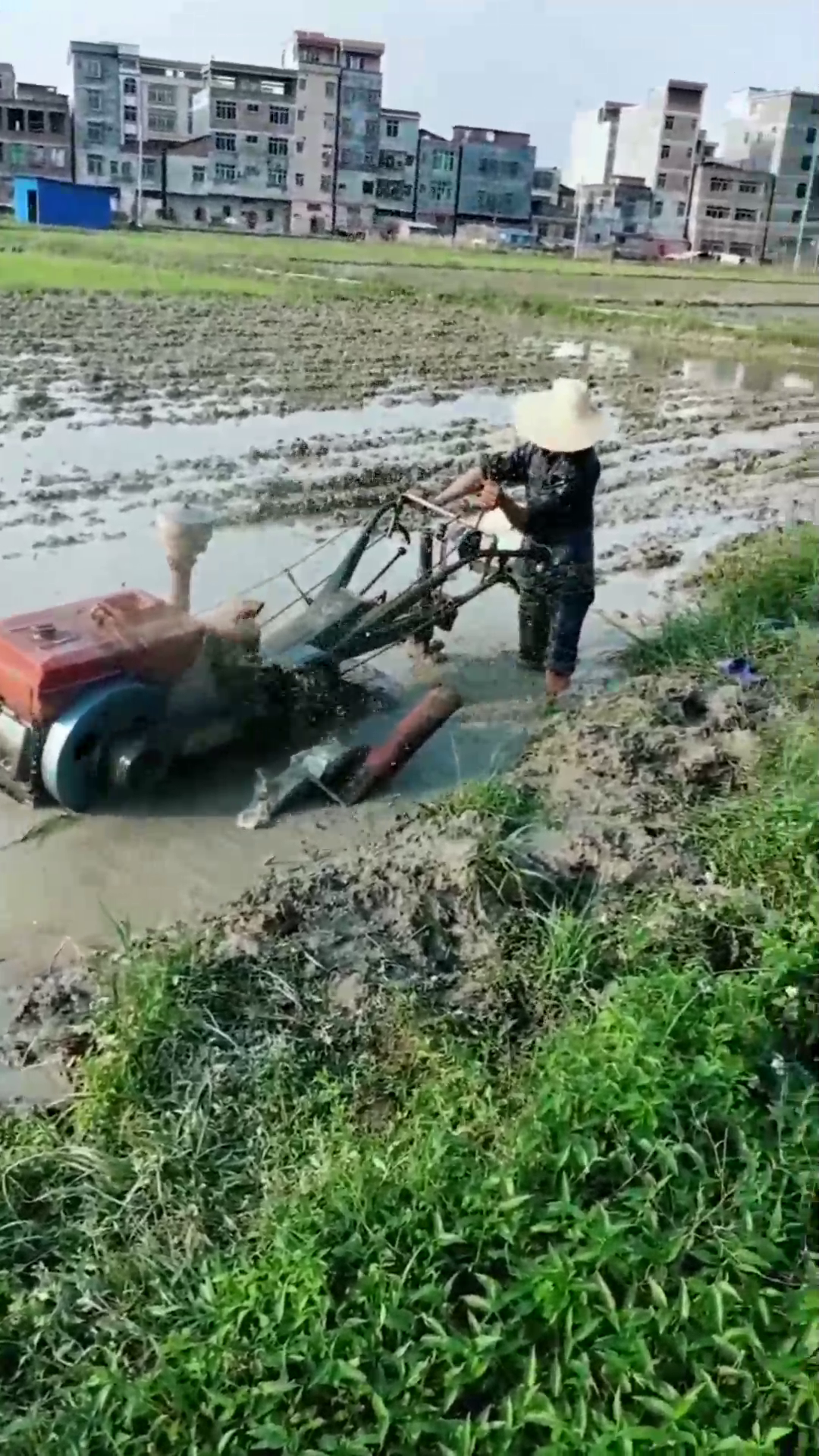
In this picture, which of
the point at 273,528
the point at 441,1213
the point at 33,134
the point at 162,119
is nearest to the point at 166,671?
the point at 441,1213

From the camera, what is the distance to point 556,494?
6.00 meters

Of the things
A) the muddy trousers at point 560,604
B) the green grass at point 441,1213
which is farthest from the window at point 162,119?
the green grass at point 441,1213

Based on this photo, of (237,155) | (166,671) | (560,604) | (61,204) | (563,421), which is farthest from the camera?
(237,155)

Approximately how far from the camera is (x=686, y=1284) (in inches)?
99.5

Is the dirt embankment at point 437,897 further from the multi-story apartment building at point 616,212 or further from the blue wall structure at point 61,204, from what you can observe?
the multi-story apartment building at point 616,212

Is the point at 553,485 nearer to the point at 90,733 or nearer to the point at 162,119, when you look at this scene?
the point at 90,733

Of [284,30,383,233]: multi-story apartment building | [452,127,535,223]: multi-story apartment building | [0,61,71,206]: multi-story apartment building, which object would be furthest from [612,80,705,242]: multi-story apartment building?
[0,61,71,206]: multi-story apartment building

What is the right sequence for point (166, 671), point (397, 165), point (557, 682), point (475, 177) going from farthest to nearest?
point (475, 177) → point (397, 165) → point (557, 682) → point (166, 671)

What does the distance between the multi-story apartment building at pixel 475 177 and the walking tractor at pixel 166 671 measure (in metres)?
63.9

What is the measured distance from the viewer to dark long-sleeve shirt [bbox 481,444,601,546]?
602 centimetres

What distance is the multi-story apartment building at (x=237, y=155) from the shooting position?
46.0 meters

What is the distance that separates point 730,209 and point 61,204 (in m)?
37.2

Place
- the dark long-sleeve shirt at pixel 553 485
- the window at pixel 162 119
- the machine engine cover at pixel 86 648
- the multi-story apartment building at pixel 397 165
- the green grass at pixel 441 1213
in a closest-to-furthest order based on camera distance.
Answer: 1. the green grass at pixel 441 1213
2. the machine engine cover at pixel 86 648
3. the dark long-sleeve shirt at pixel 553 485
4. the window at pixel 162 119
5. the multi-story apartment building at pixel 397 165

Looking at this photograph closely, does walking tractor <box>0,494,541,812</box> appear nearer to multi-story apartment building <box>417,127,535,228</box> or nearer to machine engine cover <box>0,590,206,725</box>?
machine engine cover <box>0,590,206,725</box>
